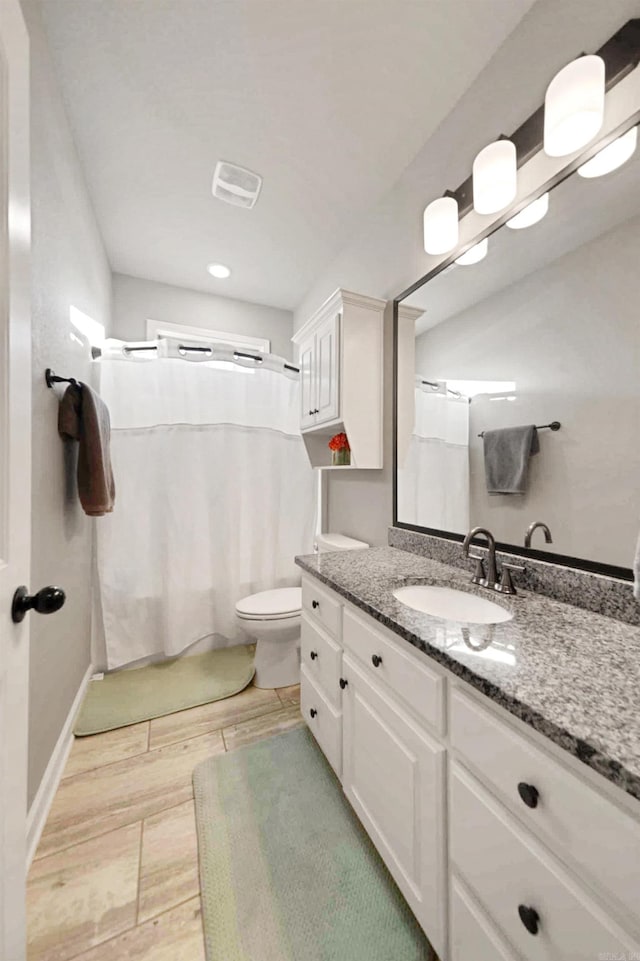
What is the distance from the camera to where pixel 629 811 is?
429mm

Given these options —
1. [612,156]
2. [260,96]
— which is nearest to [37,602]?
[612,156]

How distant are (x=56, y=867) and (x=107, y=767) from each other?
1.18ft

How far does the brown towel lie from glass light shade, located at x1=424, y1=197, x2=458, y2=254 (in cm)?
153

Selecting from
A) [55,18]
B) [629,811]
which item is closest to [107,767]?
[629,811]

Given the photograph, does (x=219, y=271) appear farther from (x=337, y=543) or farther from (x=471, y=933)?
(x=471, y=933)

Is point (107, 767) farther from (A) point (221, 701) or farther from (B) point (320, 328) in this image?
(B) point (320, 328)

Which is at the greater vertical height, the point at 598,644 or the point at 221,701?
the point at 598,644

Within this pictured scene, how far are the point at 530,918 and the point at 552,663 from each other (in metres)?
0.37

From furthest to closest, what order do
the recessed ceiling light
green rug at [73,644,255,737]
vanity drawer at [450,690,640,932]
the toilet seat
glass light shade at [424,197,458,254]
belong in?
the recessed ceiling light
the toilet seat
green rug at [73,644,255,737]
glass light shade at [424,197,458,254]
vanity drawer at [450,690,640,932]

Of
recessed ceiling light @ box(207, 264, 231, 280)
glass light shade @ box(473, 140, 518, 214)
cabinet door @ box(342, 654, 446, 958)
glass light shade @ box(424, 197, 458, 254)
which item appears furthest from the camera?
recessed ceiling light @ box(207, 264, 231, 280)

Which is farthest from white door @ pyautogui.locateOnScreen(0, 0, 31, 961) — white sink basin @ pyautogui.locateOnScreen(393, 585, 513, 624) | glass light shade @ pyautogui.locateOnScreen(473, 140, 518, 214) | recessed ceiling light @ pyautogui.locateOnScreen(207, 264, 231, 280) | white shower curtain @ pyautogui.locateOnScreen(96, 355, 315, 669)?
recessed ceiling light @ pyautogui.locateOnScreen(207, 264, 231, 280)

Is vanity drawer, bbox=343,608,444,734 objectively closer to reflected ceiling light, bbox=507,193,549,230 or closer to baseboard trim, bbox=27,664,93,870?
baseboard trim, bbox=27,664,93,870

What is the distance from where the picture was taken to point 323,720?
128 centimetres

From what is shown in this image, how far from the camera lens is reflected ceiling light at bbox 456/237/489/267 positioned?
1224 millimetres
